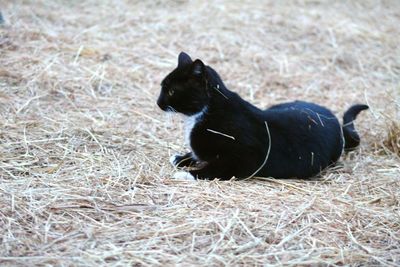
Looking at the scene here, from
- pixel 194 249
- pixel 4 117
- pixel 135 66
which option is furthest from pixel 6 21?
pixel 194 249

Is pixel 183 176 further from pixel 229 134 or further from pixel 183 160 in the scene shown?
pixel 229 134

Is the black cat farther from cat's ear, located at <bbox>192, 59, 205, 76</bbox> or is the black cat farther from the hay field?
the hay field

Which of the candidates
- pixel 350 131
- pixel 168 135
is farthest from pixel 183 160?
pixel 350 131

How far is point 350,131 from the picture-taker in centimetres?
429

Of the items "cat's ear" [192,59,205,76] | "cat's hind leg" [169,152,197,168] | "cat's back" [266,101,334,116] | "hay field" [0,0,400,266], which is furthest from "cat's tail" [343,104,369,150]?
"cat's ear" [192,59,205,76]

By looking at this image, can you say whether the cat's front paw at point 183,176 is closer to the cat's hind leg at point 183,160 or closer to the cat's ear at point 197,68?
the cat's hind leg at point 183,160

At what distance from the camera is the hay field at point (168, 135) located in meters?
2.80

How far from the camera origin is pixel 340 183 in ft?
12.2

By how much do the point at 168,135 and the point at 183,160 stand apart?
60 cm

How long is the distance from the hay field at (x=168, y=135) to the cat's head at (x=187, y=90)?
→ 0.41 metres

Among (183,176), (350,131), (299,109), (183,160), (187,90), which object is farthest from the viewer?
(350,131)

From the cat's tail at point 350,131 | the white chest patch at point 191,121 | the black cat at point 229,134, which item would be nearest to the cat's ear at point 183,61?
the black cat at point 229,134

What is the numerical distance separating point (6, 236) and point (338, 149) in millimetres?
2330

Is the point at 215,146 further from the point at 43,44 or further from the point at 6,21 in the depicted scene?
the point at 6,21
